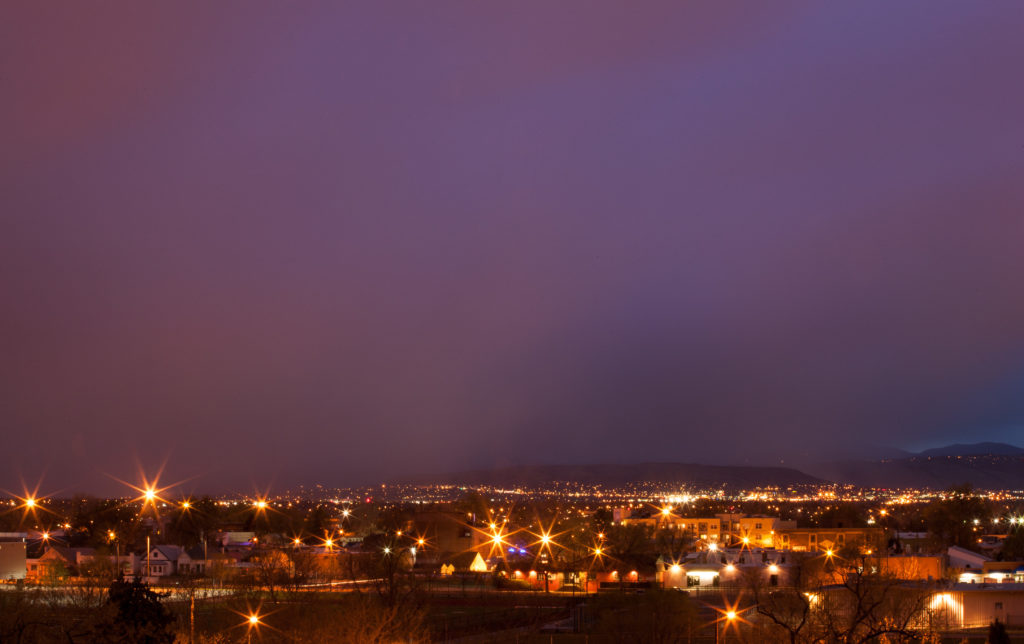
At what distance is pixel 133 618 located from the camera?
18.9 meters

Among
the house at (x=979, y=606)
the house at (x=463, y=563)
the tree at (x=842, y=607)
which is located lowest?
the house at (x=463, y=563)

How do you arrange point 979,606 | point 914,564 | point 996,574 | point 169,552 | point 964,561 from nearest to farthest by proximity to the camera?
point 979,606
point 996,574
point 914,564
point 964,561
point 169,552

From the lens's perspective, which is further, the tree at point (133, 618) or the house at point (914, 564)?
the house at point (914, 564)

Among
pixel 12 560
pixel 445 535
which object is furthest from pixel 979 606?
pixel 12 560

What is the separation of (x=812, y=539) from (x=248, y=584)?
51.1m

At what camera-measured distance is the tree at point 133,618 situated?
1819 centimetres

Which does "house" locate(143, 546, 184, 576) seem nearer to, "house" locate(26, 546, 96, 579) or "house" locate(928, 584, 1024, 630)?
"house" locate(26, 546, 96, 579)

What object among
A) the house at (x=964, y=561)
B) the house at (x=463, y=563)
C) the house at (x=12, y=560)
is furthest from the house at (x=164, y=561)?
the house at (x=964, y=561)

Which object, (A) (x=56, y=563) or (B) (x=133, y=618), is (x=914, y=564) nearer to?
(B) (x=133, y=618)

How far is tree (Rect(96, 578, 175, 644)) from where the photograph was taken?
18188 millimetres

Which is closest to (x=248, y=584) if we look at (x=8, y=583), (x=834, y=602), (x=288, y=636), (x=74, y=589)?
(x=74, y=589)

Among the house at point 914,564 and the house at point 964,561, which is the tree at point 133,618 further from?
the house at point 964,561

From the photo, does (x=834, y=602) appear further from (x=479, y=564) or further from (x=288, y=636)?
(x=479, y=564)

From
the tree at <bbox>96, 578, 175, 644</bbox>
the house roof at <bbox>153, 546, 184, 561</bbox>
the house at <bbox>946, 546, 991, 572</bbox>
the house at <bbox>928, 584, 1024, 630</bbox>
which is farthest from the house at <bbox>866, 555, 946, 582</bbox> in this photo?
the house roof at <bbox>153, 546, 184, 561</bbox>
